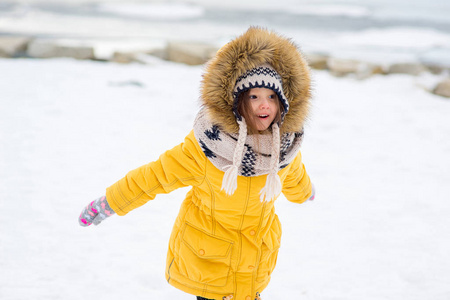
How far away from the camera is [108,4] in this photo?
18.0 meters

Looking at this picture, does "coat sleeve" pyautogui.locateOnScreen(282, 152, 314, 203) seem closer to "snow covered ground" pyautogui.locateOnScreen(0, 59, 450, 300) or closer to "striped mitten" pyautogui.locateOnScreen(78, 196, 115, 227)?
"snow covered ground" pyautogui.locateOnScreen(0, 59, 450, 300)

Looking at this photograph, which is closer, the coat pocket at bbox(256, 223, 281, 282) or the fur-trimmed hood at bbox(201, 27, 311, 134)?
the fur-trimmed hood at bbox(201, 27, 311, 134)

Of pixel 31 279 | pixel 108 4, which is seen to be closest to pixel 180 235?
pixel 31 279

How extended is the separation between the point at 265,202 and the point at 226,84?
50cm

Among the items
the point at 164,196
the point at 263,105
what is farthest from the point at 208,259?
the point at 164,196

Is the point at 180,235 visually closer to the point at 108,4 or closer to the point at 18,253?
the point at 18,253

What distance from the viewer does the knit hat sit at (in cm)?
147

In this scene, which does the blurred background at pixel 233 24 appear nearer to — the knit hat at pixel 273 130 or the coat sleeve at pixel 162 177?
the coat sleeve at pixel 162 177

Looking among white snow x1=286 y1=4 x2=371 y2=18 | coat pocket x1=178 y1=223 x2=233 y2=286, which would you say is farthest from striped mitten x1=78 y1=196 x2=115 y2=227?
white snow x1=286 y1=4 x2=371 y2=18

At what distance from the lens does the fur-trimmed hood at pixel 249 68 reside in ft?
4.91

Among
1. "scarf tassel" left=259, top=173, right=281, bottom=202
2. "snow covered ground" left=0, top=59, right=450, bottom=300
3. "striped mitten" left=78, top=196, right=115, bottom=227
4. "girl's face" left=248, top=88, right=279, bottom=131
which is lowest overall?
"snow covered ground" left=0, top=59, right=450, bottom=300

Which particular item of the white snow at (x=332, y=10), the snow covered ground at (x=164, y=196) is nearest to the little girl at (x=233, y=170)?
the snow covered ground at (x=164, y=196)

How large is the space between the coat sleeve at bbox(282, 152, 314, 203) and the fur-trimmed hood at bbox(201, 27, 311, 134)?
30 cm

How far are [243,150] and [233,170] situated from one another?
11 centimetres
